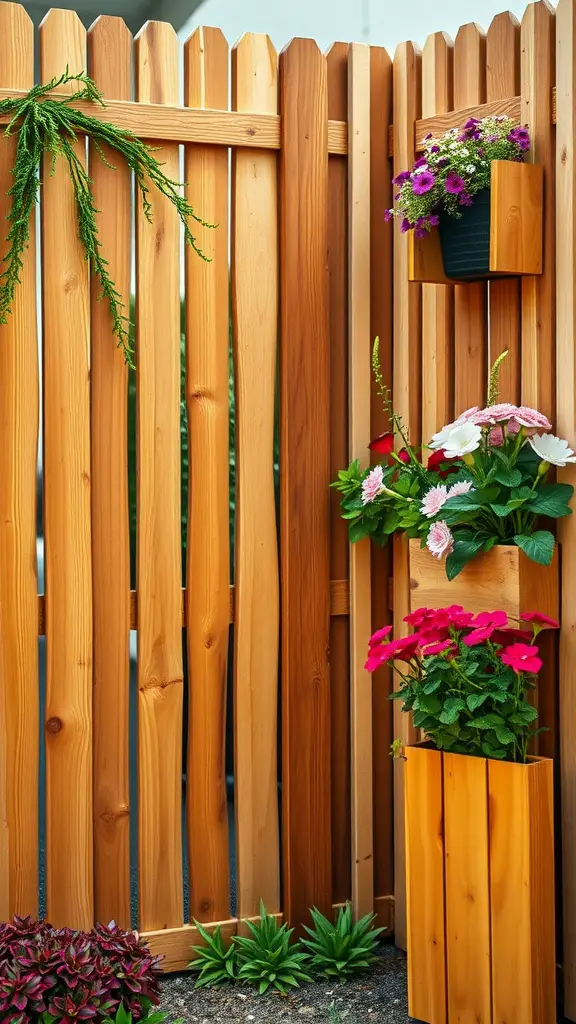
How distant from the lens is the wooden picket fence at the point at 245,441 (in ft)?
9.39

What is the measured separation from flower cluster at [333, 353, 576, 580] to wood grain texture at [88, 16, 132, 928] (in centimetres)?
71

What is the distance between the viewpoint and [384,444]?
3031 mm

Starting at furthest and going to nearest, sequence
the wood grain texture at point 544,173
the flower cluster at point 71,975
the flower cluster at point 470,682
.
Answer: the wood grain texture at point 544,173
the flower cluster at point 470,682
the flower cluster at point 71,975

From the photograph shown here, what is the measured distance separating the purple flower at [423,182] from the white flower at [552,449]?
0.72 m

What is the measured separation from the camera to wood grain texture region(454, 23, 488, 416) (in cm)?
296

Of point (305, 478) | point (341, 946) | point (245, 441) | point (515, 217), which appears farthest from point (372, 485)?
point (341, 946)

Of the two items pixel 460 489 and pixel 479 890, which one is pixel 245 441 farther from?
pixel 479 890

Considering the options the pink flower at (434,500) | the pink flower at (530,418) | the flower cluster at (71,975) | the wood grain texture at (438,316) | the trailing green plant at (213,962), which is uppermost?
→ the wood grain texture at (438,316)

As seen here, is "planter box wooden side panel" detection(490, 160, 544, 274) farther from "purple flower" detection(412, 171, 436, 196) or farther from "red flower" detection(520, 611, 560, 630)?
"red flower" detection(520, 611, 560, 630)

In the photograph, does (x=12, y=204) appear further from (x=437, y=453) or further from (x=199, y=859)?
(x=199, y=859)

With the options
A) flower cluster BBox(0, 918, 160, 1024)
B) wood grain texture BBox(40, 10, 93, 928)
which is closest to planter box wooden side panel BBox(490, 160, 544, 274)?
wood grain texture BBox(40, 10, 93, 928)

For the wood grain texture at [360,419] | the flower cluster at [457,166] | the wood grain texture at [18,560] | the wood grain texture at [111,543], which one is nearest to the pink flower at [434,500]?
the wood grain texture at [360,419]

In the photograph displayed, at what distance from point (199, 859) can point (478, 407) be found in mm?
1516

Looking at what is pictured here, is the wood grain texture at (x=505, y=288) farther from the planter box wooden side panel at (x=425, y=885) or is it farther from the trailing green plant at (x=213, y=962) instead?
the trailing green plant at (x=213, y=962)
